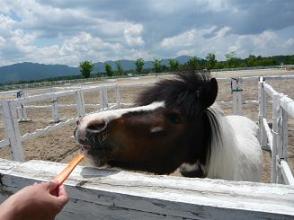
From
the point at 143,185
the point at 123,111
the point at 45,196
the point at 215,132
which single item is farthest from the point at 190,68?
the point at 45,196

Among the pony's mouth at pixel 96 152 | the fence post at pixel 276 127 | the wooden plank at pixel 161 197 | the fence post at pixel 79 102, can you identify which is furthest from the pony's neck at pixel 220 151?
the fence post at pixel 79 102

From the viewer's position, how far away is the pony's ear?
8.12 ft

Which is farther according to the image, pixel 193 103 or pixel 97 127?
pixel 193 103

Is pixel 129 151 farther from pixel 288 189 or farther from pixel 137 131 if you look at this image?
pixel 288 189

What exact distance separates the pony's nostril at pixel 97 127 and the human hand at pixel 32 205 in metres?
0.88

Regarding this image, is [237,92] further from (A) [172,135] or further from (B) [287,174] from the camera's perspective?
(A) [172,135]

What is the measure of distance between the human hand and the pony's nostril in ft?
2.88

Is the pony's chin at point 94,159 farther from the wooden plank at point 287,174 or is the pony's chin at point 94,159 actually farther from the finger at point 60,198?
the wooden plank at point 287,174

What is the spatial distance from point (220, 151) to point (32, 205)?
1793 mm

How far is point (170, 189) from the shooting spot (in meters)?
1.00

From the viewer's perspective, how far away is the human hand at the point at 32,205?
2.80 feet

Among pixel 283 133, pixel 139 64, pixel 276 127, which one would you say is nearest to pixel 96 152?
pixel 283 133

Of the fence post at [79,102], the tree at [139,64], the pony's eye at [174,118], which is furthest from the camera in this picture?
the tree at [139,64]

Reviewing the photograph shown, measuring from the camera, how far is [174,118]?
2312 millimetres
